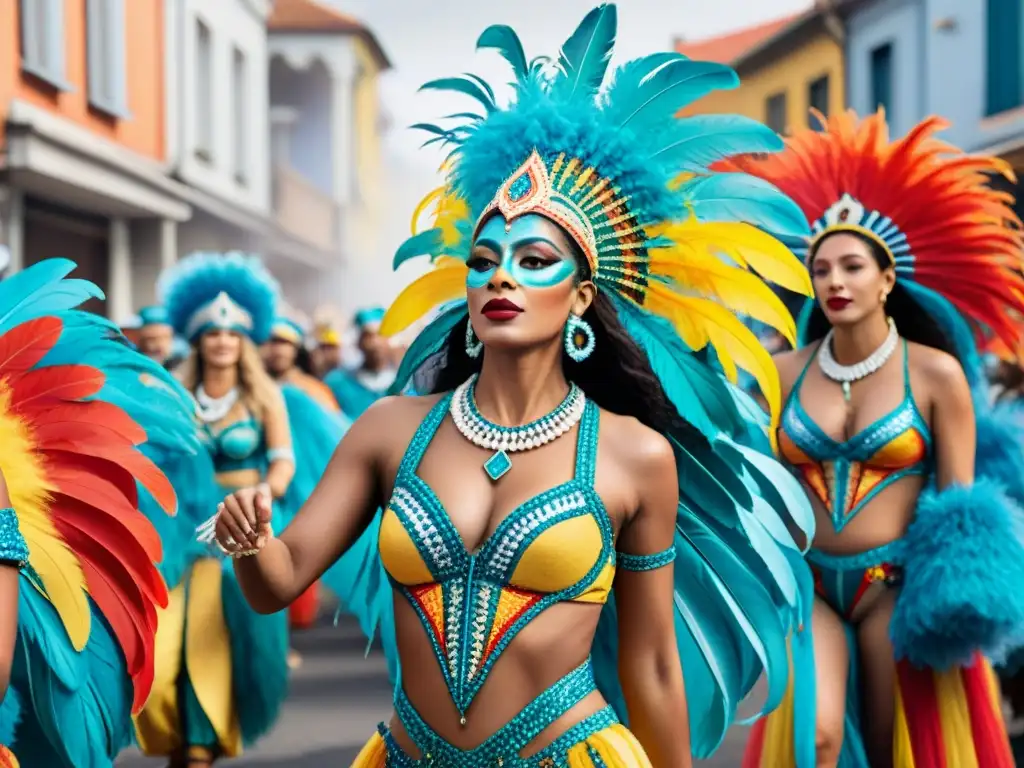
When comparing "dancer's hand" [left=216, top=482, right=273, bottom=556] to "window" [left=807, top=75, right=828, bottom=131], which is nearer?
"dancer's hand" [left=216, top=482, right=273, bottom=556]

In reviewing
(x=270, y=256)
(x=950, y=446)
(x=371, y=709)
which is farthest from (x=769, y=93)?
(x=950, y=446)

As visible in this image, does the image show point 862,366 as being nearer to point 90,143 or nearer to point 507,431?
point 507,431

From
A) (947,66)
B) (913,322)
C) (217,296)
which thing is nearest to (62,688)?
(913,322)

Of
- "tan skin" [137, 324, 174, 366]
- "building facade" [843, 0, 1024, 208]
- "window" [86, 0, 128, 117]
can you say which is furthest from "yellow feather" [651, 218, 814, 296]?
"building facade" [843, 0, 1024, 208]

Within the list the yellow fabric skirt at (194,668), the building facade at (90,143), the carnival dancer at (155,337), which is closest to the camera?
the yellow fabric skirt at (194,668)

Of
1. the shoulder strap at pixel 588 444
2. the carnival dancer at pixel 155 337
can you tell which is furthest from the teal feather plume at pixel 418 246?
the carnival dancer at pixel 155 337

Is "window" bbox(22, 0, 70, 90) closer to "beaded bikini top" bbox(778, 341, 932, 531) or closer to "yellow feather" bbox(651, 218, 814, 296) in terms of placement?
"beaded bikini top" bbox(778, 341, 932, 531)

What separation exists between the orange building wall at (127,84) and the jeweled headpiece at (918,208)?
359 inches

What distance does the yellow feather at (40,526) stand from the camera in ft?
11.2

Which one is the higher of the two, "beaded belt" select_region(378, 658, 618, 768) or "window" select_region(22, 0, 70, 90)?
"window" select_region(22, 0, 70, 90)

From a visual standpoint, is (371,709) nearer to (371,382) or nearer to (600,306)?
(371,382)

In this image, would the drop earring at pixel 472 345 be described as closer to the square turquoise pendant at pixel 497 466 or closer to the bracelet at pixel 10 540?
the square turquoise pendant at pixel 497 466

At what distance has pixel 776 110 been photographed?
30.8 m

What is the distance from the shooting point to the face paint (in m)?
3.13
